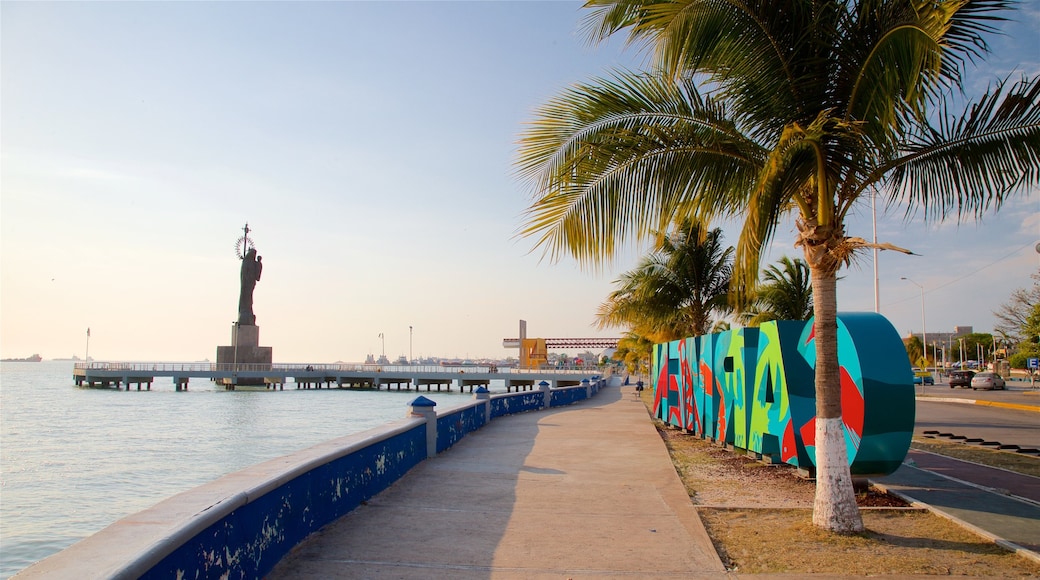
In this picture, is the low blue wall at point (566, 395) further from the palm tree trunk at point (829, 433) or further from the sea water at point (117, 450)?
the palm tree trunk at point (829, 433)

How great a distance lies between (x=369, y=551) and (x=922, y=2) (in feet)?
23.4

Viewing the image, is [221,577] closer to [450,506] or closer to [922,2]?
[450,506]

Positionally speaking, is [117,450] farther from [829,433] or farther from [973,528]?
[973,528]

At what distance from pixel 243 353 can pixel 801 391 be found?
79.3 m

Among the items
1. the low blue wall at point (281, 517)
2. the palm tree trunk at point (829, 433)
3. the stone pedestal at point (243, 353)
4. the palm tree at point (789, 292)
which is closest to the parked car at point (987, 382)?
the palm tree at point (789, 292)

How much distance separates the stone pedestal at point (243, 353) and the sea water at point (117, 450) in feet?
58.0

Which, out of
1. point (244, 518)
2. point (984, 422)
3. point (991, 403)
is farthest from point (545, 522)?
point (991, 403)

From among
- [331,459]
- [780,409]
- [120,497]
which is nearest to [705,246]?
[780,409]

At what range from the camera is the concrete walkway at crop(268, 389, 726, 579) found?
5.94m

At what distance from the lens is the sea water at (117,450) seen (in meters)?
16.6

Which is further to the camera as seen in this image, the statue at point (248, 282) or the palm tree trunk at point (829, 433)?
the statue at point (248, 282)

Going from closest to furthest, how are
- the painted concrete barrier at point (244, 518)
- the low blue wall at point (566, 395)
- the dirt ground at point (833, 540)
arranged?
1. the painted concrete barrier at point (244, 518)
2. the dirt ground at point (833, 540)
3. the low blue wall at point (566, 395)

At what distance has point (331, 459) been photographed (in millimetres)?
7320

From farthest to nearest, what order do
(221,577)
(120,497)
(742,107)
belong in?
(120,497)
(742,107)
(221,577)
